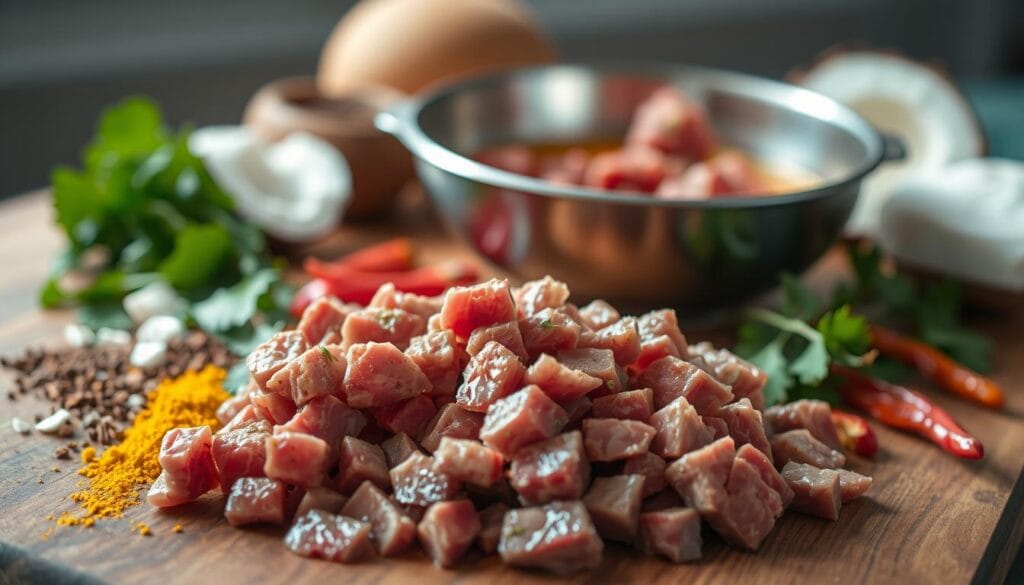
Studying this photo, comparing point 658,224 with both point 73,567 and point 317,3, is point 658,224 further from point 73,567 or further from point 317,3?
point 317,3

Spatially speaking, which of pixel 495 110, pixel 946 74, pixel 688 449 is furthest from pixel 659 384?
pixel 946 74

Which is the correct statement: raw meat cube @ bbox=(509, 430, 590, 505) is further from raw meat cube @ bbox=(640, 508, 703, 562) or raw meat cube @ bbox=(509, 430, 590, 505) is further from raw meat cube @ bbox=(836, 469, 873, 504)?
raw meat cube @ bbox=(836, 469, 873, 504)

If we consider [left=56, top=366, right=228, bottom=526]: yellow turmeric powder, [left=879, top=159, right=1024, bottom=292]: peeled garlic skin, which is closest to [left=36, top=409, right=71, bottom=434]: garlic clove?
[left=56, top=366, right=228, bottom=526]: yellow turmeric powder

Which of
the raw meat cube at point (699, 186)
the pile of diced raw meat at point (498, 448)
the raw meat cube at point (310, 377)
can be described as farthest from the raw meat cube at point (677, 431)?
the raw meat cube at point (699, 186)

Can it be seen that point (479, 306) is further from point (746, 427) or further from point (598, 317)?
point (746, 427)

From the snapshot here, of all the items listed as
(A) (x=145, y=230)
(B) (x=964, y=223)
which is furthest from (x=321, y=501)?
(B) (x=964, y=223)
